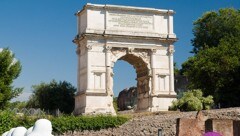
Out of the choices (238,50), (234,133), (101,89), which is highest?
(238,50)

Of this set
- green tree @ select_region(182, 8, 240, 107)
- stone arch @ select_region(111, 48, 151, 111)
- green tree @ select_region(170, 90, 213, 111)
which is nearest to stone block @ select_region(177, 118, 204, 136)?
green tree @ select_region(170, 90, 213, 111)

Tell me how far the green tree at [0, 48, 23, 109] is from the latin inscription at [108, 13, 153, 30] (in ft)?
38.7

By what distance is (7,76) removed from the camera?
2758 cm

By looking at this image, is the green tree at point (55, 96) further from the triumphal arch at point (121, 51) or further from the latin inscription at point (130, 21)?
the latin inscription at point (130, 21)

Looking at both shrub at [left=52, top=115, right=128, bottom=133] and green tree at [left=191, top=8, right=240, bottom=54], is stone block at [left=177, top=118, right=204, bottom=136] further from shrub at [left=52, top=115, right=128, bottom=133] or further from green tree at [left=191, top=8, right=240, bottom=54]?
green tree at [left=191, top=8, right=240, bottom=54]

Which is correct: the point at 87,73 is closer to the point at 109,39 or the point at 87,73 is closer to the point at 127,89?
the point at 109,39

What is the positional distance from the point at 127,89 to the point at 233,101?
77.1ft

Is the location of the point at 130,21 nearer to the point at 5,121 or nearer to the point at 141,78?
the point at 141,78

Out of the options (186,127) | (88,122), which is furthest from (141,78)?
(186,127)

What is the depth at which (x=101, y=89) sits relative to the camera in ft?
122

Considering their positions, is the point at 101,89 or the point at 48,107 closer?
the point at 101,89

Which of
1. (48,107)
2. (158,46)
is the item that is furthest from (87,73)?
(48,107)

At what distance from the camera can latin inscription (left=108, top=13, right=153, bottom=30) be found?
38344 mm

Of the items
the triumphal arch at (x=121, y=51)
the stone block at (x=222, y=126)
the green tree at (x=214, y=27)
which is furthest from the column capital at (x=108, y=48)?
the stone block at (x=222, y=126)
